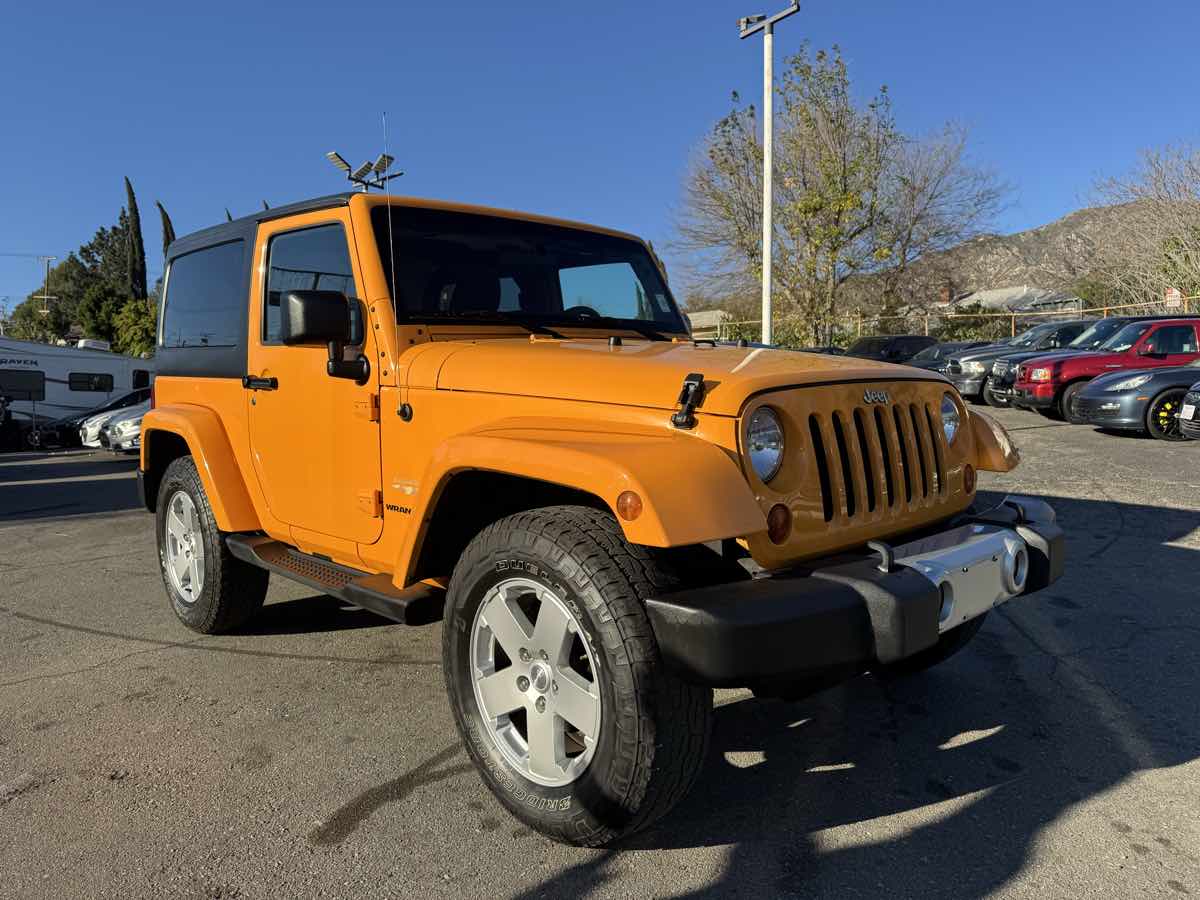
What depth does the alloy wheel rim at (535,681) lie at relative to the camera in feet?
7.76

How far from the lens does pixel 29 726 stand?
3.35 metres

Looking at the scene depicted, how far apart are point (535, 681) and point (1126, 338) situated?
13.2m

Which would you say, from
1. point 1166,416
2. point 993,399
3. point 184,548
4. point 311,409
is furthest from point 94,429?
point 1166,416

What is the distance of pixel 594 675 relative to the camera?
227cm

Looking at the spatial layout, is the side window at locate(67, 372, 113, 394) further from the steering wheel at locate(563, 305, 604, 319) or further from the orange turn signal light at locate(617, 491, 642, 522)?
the orange turn signal light at locate(617, 491, 642, 522)

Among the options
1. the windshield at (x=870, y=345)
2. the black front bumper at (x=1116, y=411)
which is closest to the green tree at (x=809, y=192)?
the windshield at (x=870, y=345)

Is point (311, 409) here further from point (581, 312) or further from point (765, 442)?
point (765, 442)

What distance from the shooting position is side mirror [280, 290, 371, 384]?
297 centimetres

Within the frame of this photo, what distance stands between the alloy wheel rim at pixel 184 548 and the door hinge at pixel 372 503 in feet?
4.49

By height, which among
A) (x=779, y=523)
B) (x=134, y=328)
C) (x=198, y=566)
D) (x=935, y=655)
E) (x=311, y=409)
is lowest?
(x=935, y=655)

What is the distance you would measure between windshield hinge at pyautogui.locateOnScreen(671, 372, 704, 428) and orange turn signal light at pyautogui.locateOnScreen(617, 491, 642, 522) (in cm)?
34

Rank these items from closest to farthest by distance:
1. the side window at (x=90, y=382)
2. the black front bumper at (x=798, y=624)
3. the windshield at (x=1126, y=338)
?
1. the black front bumper at (x=798, y=624)
2. the windshield at (x=1126, y=338)
3. the side window at (x=90, y=382)

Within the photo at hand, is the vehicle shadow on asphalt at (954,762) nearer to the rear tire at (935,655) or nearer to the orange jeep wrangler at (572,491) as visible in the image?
the rear tire at (935,655)

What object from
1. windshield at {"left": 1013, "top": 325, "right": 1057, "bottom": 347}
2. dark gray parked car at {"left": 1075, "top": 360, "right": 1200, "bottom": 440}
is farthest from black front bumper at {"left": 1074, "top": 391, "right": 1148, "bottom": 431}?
windshield at {"left": 1013, "top": 325, "right": 1057, "bottom": 347}
